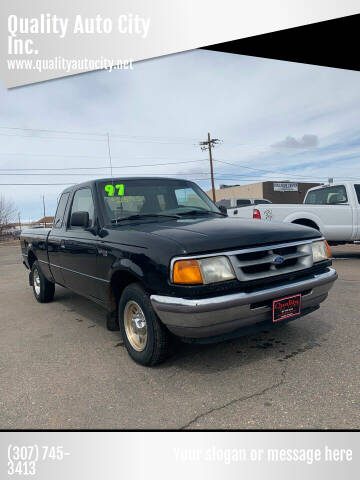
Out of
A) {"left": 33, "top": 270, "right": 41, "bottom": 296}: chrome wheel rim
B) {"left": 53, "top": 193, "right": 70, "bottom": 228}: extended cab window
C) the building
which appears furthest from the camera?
the building

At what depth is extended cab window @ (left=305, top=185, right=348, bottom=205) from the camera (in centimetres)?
857

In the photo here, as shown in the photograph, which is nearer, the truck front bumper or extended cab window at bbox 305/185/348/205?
the truck front bumper

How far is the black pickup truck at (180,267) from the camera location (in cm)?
247

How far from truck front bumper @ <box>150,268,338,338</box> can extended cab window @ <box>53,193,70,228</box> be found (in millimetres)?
2693

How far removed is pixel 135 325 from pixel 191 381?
71cm

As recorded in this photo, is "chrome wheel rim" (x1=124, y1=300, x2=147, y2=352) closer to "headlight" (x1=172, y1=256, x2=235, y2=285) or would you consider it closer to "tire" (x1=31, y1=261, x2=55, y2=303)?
"headlight" (x1=172, y1=256, x2=235, y2=285)

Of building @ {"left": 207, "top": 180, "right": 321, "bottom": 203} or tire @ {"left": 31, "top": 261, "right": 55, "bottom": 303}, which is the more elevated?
building @ {"left": 207, "top": 180, "right": 321, "bottom": 203}

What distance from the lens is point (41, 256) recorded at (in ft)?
17.7

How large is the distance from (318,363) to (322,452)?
1080 mm

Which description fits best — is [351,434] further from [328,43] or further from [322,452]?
[328,43]

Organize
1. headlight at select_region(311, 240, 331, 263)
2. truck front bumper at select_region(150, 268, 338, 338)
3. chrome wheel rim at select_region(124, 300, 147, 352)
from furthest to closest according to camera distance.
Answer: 1. headlight at select_region(311, 240, 331, 263)
2. chrome wheel rim at select_region(124, 300, 147, 352)
3. truck front bumper at select_region(150, 268, 338, 338)

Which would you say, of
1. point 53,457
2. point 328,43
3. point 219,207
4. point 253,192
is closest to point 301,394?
point 53,457

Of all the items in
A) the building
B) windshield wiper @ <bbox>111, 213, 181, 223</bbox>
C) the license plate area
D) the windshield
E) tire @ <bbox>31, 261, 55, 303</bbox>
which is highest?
the building

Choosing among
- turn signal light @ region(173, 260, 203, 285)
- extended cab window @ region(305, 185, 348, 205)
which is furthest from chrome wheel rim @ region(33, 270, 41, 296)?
extended cab window @ region(305, 185, 348, 205)
